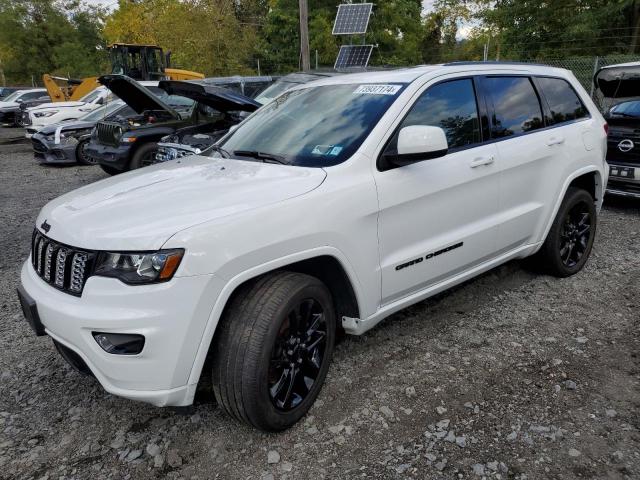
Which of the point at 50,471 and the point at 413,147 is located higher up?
the point at 413,147

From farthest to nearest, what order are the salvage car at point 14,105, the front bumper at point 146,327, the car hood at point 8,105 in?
the car hood at point 8,105 < the salvage car at point 14,105 < the front bumper at point 146,327

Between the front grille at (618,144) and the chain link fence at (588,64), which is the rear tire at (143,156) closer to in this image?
the front grille at (618,144)

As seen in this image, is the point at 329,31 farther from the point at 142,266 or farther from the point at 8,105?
the point at 142,266

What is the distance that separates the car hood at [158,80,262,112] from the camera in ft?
22.4

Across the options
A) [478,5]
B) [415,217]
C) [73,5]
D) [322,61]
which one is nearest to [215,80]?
[415,217]

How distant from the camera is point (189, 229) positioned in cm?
219

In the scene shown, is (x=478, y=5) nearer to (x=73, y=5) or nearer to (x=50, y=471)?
(x=50, y=471)

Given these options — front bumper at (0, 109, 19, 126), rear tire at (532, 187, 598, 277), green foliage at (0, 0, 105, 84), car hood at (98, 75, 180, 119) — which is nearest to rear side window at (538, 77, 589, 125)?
rear tire at (532, 187, 598, 277)

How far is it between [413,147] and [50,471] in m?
2.36

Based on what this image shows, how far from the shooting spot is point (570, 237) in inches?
173

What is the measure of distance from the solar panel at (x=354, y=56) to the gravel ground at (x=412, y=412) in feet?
41.6

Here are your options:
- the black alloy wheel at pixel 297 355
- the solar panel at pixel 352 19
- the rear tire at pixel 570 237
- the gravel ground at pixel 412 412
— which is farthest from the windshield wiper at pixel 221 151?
the solar panel at pixel 352 19

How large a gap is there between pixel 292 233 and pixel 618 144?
5.61 metres

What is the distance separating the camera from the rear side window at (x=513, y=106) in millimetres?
3615
